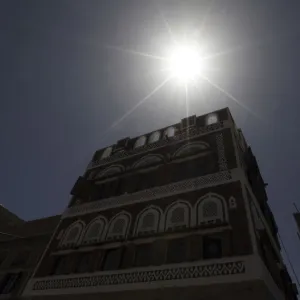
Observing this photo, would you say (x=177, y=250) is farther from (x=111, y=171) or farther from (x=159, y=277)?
(x=111, y=171)

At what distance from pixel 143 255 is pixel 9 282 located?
1100 centimetres

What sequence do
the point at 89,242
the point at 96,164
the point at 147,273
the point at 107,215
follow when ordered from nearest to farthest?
1. the point at 147,273
2. the point at 89,242
3. the point at 107,215
4. the point at 96,164

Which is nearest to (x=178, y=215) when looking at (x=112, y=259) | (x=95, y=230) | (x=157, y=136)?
(x=112, y=259)

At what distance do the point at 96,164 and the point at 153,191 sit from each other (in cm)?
663

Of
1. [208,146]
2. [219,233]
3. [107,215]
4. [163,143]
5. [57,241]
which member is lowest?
[219,233]

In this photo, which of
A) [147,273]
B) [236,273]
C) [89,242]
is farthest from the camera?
[89,242]

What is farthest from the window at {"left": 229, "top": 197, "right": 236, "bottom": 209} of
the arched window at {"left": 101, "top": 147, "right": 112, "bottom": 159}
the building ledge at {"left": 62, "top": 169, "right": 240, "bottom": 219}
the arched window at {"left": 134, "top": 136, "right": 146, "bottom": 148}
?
the arched window at {"left": 101, "top": 147, "right": 112, "bottom": 159}

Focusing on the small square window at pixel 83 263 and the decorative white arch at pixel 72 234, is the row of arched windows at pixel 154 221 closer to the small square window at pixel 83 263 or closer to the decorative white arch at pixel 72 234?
the decorative white arch at pixel 72 234

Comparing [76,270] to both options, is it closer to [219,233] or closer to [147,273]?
[147,273]

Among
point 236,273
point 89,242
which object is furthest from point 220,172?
point 89,242

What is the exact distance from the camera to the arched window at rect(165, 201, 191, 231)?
31.3ft

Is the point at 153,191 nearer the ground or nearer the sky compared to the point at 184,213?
nearer the sky

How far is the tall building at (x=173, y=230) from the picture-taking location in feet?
25.1

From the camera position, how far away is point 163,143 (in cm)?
1502
